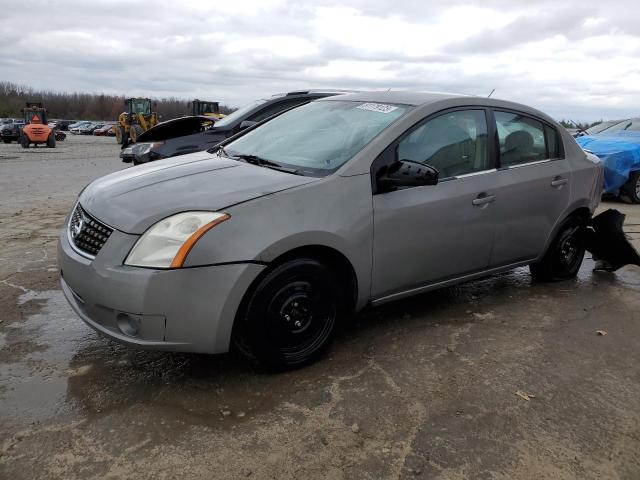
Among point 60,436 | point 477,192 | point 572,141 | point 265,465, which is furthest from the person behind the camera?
point 572,141

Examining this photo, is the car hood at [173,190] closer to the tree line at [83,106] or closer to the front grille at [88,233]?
the front grille at [88,233]

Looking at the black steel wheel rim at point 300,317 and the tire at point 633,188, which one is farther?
the tire at point 633,188

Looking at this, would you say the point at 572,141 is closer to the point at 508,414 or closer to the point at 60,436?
the point at 508,414

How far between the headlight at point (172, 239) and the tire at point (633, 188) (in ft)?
29.2

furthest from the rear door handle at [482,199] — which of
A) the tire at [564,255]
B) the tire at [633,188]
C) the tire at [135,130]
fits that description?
the tire at [135,130]

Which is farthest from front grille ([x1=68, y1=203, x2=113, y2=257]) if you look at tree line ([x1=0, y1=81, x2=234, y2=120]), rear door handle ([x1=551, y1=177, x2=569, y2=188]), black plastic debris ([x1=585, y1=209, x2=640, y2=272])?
tree line ([x1=0, y1=81, x2=234, y2=120])

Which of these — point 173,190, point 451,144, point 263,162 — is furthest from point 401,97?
point 173,190

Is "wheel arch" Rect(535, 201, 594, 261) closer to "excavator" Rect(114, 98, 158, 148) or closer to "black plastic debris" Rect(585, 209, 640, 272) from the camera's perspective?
"black plastic debris" Rect(585, 209, 640, 272)

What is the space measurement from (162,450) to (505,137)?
317cm

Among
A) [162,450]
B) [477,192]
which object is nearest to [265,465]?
[162,450]

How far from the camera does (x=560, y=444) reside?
8.68 ft

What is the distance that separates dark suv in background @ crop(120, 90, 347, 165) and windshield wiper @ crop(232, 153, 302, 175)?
318 cm

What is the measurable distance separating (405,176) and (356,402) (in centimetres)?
134

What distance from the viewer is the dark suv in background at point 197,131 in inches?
276
